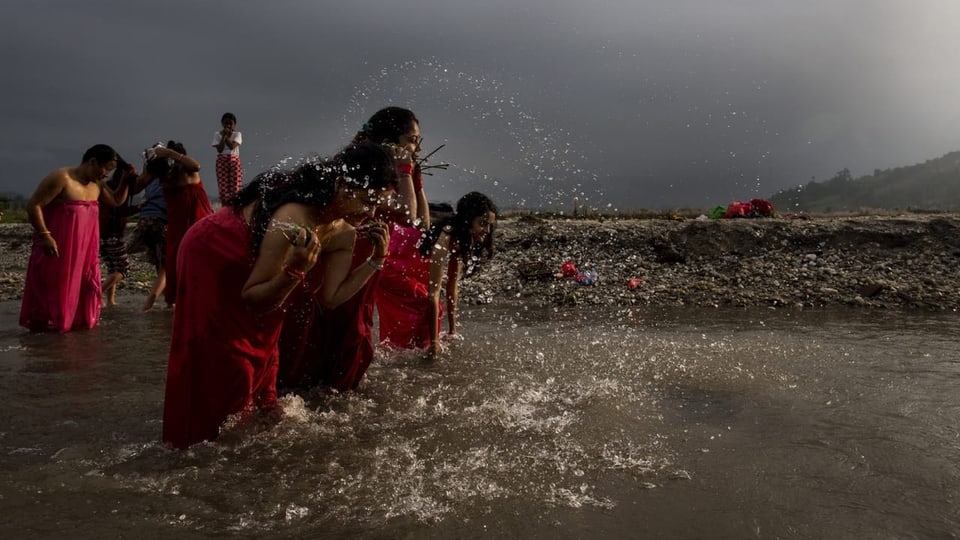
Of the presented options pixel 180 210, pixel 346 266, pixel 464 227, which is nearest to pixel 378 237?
pixel 346 266

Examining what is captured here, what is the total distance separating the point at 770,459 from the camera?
9.93 ft

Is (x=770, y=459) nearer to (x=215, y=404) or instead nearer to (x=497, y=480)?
(x=497, y=480)

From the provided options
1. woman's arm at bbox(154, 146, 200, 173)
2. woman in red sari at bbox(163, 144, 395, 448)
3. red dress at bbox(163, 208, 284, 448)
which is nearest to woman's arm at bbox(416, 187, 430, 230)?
woman in red sari at bbox(163, 144, 395, 448)

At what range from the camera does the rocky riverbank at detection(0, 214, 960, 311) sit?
929cm

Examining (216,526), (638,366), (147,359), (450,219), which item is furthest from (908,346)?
(147,359)

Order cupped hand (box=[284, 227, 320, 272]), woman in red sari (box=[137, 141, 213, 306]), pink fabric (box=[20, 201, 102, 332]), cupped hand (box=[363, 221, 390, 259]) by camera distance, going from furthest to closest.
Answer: woman in red sari (box=[137, 141, 213, 306]) → pink fabric (box=[20, 201, 102, 332]) → cupped hand (box=[363, 221, 390, 259]) → cupped hand (box=[284, 227, 320, 272])

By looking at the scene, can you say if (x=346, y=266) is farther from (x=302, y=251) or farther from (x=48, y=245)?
(x=48, y=245)

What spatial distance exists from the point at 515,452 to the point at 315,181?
5.12 feet

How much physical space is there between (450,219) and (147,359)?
2.62 meters

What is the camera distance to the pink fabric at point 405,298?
5258 mm

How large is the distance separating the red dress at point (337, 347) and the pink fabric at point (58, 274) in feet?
11.7

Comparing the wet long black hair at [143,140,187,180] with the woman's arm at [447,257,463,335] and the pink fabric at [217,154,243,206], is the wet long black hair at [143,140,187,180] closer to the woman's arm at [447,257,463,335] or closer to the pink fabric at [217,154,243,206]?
the pink fabric at [217,154,243,206]

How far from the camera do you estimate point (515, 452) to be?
10.1 feet

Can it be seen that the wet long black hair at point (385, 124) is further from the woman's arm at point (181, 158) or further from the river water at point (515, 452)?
the woman's arm at point (181, 158)
